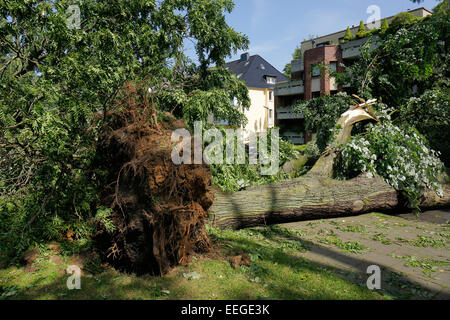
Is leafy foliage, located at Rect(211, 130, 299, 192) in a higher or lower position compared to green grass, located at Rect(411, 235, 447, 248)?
higher

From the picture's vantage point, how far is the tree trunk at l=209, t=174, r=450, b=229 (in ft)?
17.5

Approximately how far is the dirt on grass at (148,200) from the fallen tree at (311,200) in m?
1.36

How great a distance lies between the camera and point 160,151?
3.49 metres

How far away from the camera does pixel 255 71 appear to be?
35875 millimetres

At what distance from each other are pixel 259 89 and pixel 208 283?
33.7 meters

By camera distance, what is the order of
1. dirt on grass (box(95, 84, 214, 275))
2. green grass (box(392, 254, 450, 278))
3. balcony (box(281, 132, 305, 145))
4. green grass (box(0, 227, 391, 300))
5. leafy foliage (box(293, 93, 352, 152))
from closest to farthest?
green grass (box(0, 227, 391, 300)) < dirt on grass (box(95, 84, 214, 275)) < green grass (box(392, 254, 450, 278)) < leafy foliage (box(293, 93, 352, 152)) < balcony (box(281, 132, 305, 145))

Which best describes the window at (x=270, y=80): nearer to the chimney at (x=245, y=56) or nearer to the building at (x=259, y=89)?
the building at (x=259, y=89)

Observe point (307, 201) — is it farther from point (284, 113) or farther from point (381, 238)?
point (284, 113)

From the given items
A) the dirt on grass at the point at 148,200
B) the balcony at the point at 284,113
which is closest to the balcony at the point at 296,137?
the balcony at the point at 284,113

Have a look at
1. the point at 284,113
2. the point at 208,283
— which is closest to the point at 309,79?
the point at 284,113

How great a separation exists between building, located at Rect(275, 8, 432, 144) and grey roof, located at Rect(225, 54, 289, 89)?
4.17 meters

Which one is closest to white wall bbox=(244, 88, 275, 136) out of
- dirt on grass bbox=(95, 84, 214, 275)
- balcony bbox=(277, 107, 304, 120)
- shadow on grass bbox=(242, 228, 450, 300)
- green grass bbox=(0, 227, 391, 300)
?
balcony bbox=(277, 107, 304, 120)

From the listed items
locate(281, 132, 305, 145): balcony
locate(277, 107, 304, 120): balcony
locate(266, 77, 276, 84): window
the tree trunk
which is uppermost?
locate(266, 77, 276, 84): window

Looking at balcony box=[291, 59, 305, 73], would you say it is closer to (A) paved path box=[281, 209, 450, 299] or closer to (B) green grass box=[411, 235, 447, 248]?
(A) paved path box=[281, 209, 450, 299]
